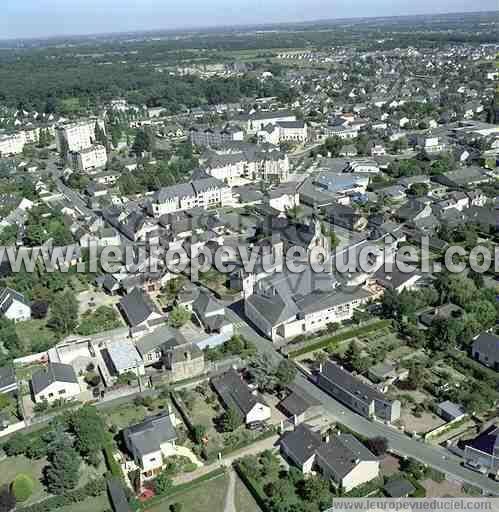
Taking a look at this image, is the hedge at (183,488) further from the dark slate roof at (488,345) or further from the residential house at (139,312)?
the dark slate roof at (488,345)

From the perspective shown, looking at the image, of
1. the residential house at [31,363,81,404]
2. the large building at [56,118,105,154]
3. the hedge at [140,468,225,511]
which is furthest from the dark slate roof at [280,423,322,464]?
the large building at [56,118,105,154]

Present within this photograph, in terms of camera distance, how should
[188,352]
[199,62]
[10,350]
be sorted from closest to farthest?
[188,352]
[10,350]
[199,62]

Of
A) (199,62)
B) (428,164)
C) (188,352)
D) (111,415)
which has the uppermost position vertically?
(199,62)

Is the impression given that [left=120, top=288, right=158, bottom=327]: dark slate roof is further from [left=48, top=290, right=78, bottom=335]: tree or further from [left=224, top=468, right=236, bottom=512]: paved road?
[left=224, top=468, right=236, bottom=512]: paved road

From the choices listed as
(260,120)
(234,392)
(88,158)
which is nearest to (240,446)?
(234,392)

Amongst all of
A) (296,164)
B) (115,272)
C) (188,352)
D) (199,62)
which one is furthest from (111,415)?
(199,62)

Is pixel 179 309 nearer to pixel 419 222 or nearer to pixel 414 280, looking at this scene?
pixel 414 280

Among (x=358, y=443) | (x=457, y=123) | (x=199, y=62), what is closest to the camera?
(x=358, y=443)
